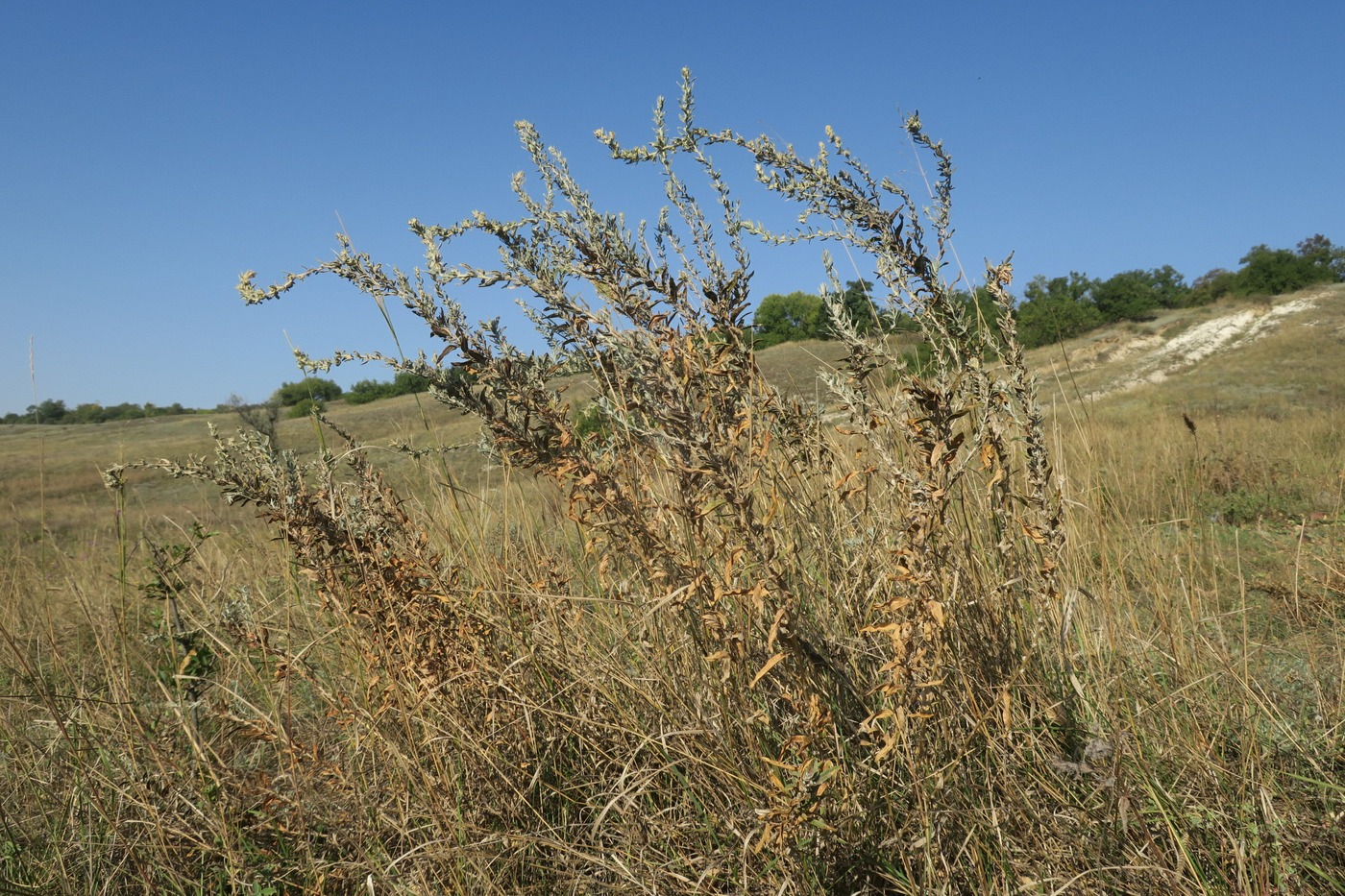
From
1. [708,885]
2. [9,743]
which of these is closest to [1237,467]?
[708,885]

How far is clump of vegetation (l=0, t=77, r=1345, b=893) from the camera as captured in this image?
1454 mm

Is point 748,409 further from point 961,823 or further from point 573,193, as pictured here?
point 961,823

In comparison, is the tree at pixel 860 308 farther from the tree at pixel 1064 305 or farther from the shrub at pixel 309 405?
the tree at pixel 1064 305

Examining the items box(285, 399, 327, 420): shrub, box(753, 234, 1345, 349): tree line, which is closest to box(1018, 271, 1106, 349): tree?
box(753, 234, 1345, 349): tree line

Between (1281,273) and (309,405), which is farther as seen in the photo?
(1281,273)

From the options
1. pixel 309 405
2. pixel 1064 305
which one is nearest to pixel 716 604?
pixel 309 405

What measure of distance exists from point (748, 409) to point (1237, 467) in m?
7.33

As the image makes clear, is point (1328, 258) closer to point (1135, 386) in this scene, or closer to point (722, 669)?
point (1135, 386)

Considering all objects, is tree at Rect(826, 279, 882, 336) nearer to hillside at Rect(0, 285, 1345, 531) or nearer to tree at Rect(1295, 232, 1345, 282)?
hillside at Rect(0, 285, 1345, 531)

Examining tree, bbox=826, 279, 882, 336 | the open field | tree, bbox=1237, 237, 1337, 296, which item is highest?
tree, bbox=1237, 237, 1337, 296

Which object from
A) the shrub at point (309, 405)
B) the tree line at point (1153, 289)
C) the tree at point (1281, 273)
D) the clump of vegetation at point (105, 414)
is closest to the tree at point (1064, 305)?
the tree line at point (1153, 289)

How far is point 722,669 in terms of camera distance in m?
1.52

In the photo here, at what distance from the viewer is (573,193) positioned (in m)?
1.84

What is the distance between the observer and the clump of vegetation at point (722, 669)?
4.77 feet
